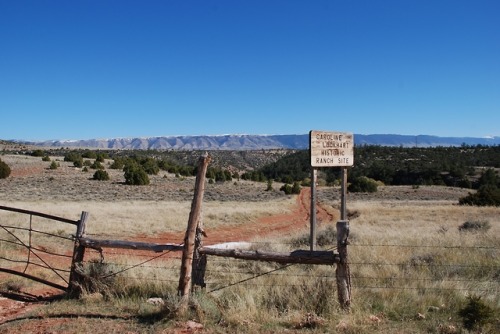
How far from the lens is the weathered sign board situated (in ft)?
30.4

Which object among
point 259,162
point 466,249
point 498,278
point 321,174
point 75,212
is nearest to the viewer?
point 498,278

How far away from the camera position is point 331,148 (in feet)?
31.2

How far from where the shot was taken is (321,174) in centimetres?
6975

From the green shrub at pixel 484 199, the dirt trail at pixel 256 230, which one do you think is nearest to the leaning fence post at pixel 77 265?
the dirt trail at pixel 256 230

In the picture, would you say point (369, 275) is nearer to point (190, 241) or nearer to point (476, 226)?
point (190, 241)

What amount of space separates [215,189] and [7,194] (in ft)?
60.3

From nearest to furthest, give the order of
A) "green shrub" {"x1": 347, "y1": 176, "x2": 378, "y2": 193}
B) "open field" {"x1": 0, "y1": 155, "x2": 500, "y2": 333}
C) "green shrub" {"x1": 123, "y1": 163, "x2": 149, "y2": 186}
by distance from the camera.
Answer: "open field" {"x1": 0, "y1": 155, "x2": 500, "y2": 333}, "green shrub" {"x1": 123, "y1": 163, "x2": 149, "y2": 186}, "green shrub" {"x1": 347, "y1": 176, "x2": 378, "y2": 193}

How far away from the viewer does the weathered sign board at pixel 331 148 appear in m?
9.26

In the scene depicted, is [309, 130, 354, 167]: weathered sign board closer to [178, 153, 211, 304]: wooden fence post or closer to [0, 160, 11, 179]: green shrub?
[178, 153, 211, 304]: wooden fence post

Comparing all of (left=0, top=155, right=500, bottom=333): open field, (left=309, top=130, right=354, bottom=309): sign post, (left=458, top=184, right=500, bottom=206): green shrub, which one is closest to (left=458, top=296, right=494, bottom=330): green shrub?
(left=0, top=155, right=500, bottom=333): open field

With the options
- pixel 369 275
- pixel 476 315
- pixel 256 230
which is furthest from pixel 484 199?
pixel 476 315

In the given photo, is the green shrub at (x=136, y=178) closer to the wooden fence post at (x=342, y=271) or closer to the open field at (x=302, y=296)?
the open field at (x=302, y=296)

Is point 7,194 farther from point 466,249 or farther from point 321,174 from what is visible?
point 321,174

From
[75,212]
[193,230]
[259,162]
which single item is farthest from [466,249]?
[259,162]
